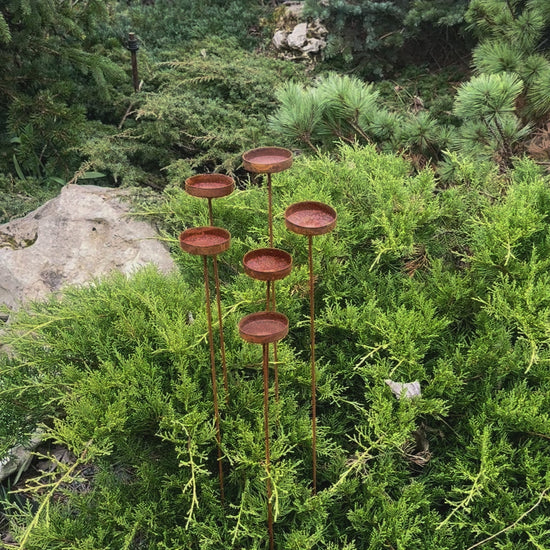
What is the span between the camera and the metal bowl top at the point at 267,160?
1442 mm

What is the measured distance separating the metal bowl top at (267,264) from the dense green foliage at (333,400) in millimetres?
378

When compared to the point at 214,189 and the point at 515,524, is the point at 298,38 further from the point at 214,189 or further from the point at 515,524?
the point at 515,524

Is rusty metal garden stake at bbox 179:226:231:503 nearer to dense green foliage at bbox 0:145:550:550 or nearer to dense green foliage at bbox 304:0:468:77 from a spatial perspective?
dense green foliage at bbox 0:145:550:550

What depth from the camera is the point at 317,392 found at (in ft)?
5.46

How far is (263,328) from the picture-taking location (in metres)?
1.19

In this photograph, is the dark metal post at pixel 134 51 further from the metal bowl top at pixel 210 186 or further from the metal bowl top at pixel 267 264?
the metal bowl top at pixel 267 264

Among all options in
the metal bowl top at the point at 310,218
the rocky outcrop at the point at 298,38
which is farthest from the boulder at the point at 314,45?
the metal bowl top at the point at 310,218

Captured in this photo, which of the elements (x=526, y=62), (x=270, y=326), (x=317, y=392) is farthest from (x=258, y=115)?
(x=270, y=326)

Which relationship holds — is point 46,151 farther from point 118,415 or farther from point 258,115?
point 118,415

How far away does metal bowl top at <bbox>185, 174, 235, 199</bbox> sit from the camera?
1339 mm

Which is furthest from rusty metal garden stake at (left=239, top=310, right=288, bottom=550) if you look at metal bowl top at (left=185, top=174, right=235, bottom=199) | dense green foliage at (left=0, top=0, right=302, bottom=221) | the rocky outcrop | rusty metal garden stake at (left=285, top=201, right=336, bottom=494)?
the rocky outcrop

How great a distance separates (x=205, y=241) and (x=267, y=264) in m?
0.15

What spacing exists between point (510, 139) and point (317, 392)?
167 centimetres

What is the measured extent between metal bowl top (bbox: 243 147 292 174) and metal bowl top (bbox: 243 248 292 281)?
261 mm
